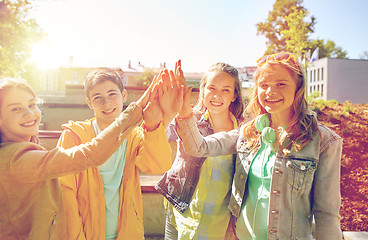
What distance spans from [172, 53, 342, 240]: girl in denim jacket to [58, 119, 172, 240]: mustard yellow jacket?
0.70 feet

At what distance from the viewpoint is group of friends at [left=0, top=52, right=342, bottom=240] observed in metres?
1.39

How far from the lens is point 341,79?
84.7ft

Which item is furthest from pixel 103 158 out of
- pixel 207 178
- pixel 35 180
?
pixel 207 178

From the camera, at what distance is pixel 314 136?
1.63 meters

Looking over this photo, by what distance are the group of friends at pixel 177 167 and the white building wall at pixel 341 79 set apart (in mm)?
25341

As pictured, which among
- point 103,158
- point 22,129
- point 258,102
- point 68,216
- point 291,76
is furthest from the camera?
point 258,102

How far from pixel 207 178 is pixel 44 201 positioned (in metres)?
1.02

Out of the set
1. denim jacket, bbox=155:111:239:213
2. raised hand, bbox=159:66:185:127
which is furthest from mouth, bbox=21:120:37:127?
denim jacket, bbox=155:111:239:213

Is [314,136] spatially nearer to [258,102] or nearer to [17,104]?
[258,102]

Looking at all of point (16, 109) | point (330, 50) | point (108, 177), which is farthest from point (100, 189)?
point (330, 50)

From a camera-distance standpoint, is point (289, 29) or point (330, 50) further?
point (330, 50)

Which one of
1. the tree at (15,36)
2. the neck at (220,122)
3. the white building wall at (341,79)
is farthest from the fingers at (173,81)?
the white building wall at (341,79)

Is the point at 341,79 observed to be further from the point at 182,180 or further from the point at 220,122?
the point at 182,180

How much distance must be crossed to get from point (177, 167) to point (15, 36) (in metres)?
13.0
